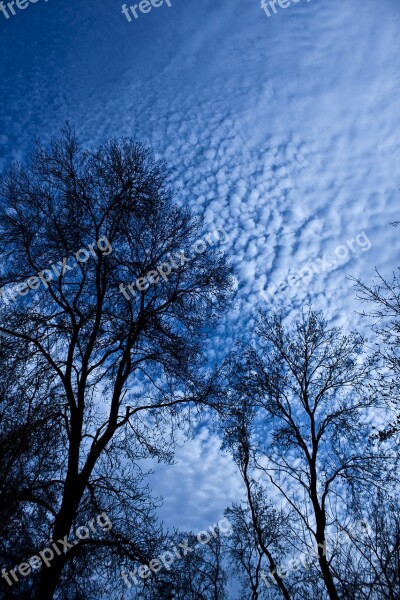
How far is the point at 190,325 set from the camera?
9.16m

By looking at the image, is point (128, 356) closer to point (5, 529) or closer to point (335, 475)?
point (5, 529)

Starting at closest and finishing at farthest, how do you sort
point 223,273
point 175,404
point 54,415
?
point 54,415 → point 175,404 → point 223,273

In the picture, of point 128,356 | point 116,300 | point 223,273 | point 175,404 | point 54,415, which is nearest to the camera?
point 54,415

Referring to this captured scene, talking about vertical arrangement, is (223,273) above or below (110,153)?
below

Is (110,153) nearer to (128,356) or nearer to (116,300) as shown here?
(116,300)

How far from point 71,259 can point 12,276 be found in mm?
1383

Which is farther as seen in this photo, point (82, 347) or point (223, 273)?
point (223, 273)

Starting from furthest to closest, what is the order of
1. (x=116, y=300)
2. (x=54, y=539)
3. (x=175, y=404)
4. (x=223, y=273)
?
(x=223, y=273) < (x=116, y=300) < (x=175, y=404) < (x=54, y=539)

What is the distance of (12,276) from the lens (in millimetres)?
8070

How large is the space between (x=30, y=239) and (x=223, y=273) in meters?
4.96

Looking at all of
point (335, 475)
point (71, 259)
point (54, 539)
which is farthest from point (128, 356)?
point (335, 475)

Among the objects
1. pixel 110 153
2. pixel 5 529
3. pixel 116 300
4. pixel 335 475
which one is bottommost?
pixel 335 475

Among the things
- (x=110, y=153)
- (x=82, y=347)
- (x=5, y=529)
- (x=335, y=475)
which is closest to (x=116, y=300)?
(x=82, y=347)

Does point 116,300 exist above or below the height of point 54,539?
above
